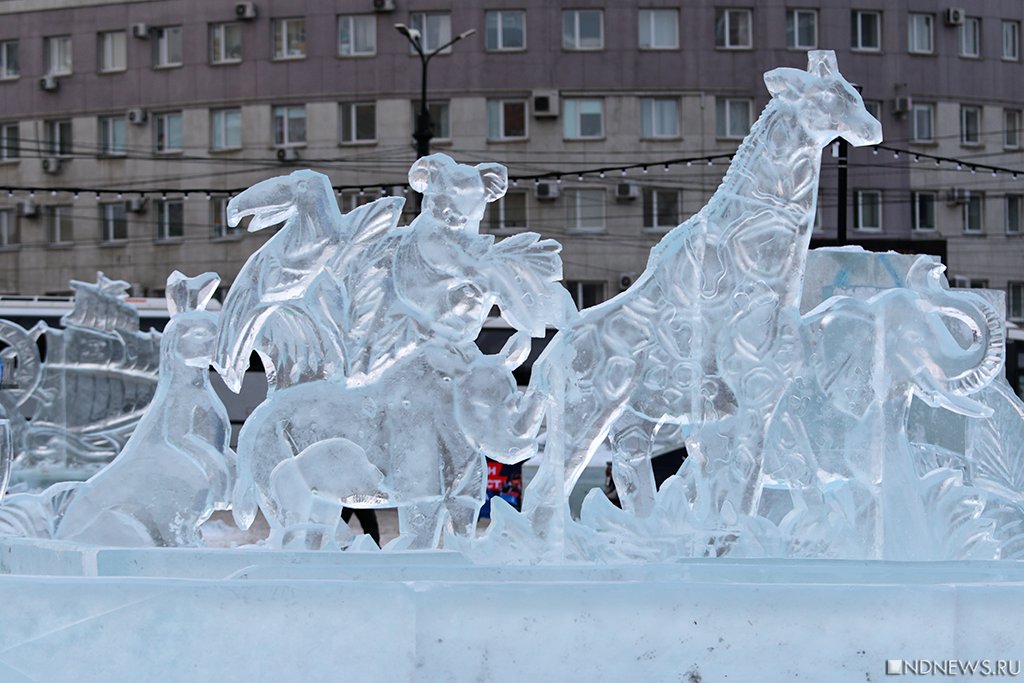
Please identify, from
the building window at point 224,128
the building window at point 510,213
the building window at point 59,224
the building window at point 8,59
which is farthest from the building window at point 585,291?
the building window at point 8,59

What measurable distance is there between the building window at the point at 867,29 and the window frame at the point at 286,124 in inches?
388

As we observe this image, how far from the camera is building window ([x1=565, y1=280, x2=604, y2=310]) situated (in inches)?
965

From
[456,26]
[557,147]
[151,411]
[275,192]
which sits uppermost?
[456,26]

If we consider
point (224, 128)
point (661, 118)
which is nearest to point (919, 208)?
point (661, 118)

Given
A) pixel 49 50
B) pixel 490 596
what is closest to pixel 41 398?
pixel 490 596

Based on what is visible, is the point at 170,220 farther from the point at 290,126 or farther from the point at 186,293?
the point at 186,293

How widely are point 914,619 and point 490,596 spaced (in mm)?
1195

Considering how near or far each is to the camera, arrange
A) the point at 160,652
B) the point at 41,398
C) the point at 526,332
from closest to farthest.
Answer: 1. the point at 160,652
2. the point at 526,332
3. the point at 41,398

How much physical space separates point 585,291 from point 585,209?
1439 millimetres

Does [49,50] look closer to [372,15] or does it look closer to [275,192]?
[372,15]

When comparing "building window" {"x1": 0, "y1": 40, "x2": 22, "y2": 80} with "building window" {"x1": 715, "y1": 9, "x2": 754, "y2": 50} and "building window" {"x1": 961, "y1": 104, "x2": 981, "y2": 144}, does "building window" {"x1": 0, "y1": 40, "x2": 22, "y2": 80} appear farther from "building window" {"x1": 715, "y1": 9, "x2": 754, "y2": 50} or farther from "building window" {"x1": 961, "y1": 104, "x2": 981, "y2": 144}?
"building window" {"x1": 961, "y1": 104, "x2": 981, "y2": 144}

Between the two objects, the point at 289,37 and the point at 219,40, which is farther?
the point at 219,40

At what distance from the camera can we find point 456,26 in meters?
24.8

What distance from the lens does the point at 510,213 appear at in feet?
80.1
